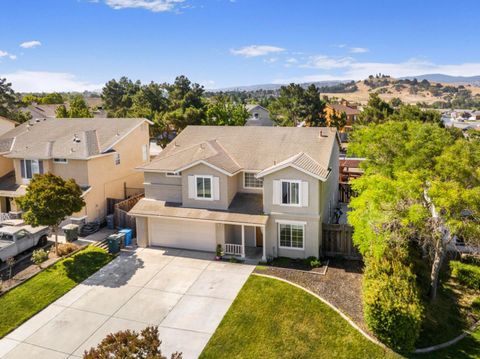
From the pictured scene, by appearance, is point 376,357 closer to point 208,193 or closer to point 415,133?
point 415,133

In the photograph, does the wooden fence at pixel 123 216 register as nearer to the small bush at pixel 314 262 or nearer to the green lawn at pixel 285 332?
the green lawn at pixel 285 332

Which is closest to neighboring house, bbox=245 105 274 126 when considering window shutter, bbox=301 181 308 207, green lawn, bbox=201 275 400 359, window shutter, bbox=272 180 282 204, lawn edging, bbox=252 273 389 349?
window shutter, bbox=272 180 282 204

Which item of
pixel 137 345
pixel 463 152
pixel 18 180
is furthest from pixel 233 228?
pixel 18 180

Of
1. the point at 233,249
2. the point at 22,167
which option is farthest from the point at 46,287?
the point at 22,167

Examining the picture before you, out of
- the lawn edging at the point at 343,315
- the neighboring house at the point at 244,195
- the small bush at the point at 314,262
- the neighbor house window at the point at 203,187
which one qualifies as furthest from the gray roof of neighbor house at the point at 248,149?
the lawn edging at the point at 343,315

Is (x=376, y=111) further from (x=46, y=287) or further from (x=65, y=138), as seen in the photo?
(x=46, y=287)

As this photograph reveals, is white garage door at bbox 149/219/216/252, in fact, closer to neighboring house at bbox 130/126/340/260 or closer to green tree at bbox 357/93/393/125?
neighboring house at bbox 130/126/340/260
